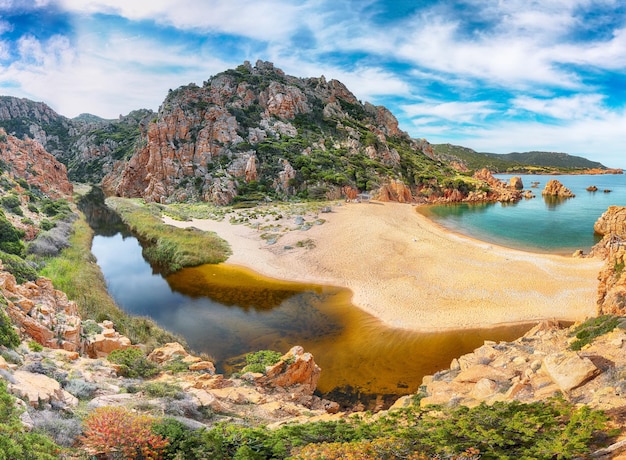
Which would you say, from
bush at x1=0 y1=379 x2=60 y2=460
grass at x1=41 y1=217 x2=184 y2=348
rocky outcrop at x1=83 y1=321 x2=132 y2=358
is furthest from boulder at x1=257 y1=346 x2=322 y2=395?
bush at x1=0 y1=379 x2=60 y2=460

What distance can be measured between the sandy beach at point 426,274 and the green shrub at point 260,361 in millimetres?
7965

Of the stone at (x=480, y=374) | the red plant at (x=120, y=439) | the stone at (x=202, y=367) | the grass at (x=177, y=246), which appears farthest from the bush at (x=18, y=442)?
the grass at (x=177, y=246)

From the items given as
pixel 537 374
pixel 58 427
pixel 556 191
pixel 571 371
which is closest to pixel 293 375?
pixel 537 374

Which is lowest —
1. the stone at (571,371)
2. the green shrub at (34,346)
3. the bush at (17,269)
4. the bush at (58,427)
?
the green shrub at (34,346)

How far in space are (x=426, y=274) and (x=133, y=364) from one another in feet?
67.5

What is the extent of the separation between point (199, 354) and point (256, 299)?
705 cm

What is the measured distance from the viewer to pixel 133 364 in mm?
12164

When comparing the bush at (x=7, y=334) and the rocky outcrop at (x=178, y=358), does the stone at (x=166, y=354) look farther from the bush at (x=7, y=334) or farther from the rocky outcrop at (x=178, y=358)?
the bush at (x=7, y=334)

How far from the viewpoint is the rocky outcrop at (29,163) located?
46.9 m

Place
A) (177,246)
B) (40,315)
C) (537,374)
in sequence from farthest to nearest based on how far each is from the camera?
(177,246) → (40,315) → (537,374)

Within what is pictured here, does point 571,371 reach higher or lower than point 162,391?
higher

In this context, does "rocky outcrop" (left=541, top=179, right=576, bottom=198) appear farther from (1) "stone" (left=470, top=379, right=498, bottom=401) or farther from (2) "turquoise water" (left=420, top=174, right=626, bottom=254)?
(1) "stone" (left=470, top=379, right=498, bottom=401)

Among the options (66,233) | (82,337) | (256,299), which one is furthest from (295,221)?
(82,337)

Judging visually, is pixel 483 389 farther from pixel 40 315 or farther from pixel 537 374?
pixel 40 315
